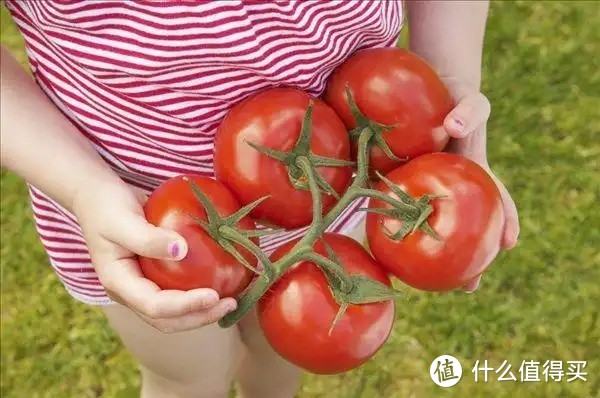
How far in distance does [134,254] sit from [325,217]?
0.16 meters

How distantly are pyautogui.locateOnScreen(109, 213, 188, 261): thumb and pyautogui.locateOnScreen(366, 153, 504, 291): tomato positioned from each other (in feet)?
0.50

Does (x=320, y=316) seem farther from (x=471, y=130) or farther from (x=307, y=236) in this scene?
(x=471, y=130)

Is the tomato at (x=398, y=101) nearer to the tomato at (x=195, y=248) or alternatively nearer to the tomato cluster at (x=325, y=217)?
the tomato cluster at (x=325, y=217)

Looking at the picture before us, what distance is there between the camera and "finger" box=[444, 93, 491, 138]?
647 mm

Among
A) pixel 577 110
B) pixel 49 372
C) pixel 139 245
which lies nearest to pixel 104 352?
pixel 49 372

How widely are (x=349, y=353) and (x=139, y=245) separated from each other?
17cm

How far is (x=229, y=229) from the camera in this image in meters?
0.57

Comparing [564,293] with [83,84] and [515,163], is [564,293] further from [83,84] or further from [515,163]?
[83,84]

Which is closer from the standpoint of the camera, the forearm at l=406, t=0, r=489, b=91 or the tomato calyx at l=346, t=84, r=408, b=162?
the tomato calyx at l=346, t=84, r=408, b=162
